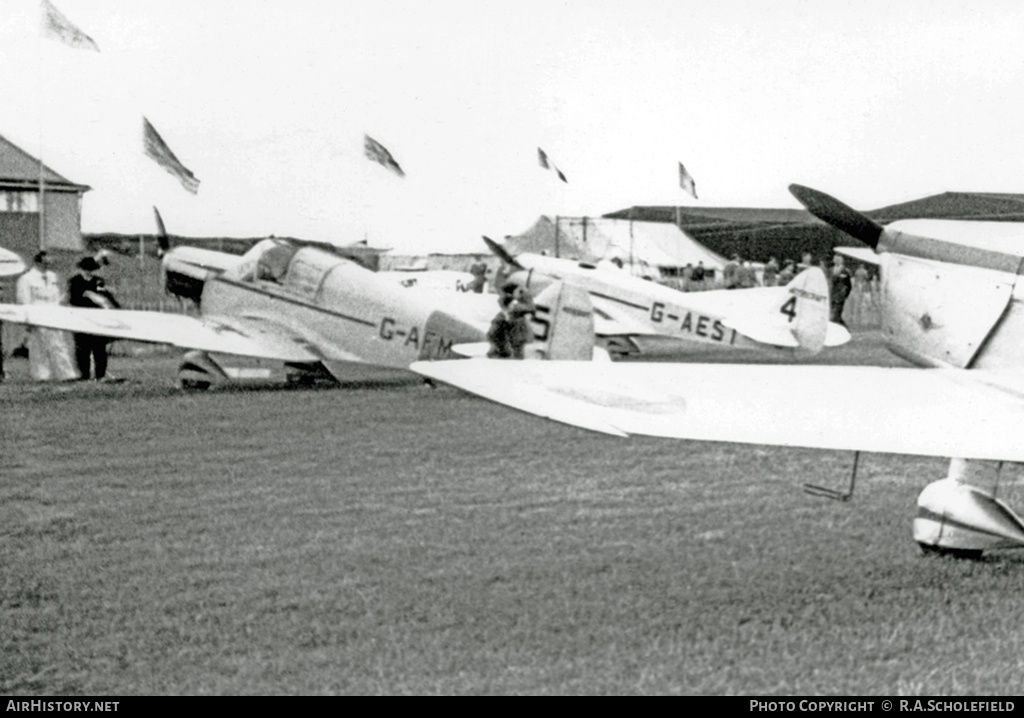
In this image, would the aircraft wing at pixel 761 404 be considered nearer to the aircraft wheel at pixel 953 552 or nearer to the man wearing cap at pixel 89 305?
the aircraft wheel at pixel 953 552

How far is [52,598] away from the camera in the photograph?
15.1 feet

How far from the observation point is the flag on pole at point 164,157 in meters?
16.7

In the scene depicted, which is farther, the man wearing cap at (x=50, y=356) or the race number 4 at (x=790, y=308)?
the race number 4 at (x=790, y=308)

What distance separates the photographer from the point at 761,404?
4043 millimetres

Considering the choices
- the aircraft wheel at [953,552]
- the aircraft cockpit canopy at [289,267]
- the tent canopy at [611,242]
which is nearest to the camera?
the aircraft wheel at [953,552]

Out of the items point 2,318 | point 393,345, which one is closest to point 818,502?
point 393,345

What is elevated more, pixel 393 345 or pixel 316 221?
pixel 316 221

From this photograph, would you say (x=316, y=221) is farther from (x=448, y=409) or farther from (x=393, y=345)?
(x=448, y=409)

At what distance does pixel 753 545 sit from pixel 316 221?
8.45m

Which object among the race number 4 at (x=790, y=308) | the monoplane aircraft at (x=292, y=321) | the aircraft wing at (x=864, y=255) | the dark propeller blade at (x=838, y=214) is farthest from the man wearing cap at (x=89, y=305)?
the dark propeller blade at (x=838, y=214)

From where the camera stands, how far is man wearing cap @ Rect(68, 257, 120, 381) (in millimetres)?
13453

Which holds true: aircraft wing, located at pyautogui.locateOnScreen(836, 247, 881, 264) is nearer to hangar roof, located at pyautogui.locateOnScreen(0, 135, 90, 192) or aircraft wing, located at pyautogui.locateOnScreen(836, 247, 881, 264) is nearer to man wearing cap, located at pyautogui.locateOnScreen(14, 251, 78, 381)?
man wearing cap, located at pyautogui.locateOnScreen(14, 251, 78, 381)

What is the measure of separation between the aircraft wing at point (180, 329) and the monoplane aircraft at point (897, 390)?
869 cm

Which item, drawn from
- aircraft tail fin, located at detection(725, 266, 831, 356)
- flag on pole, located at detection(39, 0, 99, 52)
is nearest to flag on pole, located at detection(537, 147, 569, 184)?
aircraft tail fin, located at detection(725, 266, 831, 356)
